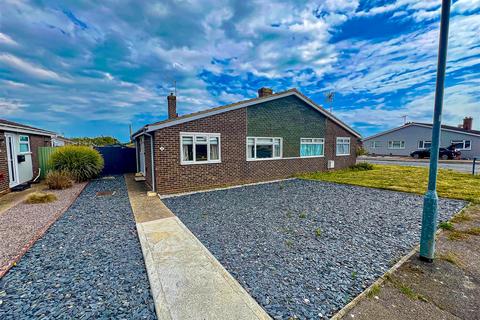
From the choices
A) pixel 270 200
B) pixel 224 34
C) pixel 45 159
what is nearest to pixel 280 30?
pixel 224 34

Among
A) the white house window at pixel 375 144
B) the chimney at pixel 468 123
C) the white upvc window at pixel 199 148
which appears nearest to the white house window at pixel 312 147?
the white upvc window at pixel 199 148

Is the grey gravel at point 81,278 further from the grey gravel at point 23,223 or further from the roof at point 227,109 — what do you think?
the roof at point 227,109

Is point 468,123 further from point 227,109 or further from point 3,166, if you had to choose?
point 3,166

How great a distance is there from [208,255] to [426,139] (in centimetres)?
3751

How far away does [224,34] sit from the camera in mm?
10250

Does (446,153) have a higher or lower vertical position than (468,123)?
lower

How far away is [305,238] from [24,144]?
1412 cm

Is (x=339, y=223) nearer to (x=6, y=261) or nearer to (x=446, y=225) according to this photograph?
(x=446, y=225)

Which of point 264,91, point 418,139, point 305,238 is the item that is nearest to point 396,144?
point 418,139

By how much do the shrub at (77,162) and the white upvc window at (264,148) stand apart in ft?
28.4

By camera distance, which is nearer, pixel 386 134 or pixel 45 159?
pixel 45 159

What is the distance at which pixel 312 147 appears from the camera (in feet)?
42.5

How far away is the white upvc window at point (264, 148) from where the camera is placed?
33.6 feet

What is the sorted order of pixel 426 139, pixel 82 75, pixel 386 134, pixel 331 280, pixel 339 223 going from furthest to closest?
pixel 386 134
pixel 426 139
pixel 82 75
pixel 339 223
pixel 331 280
